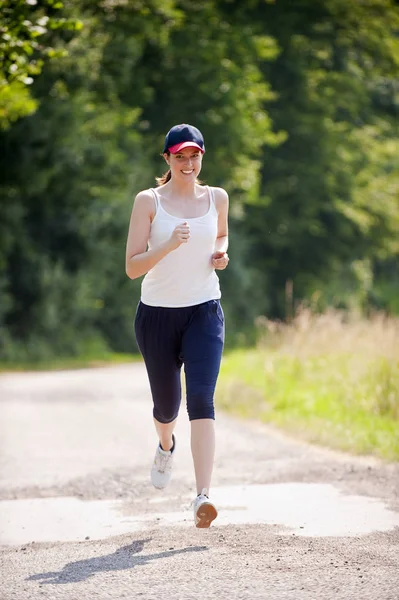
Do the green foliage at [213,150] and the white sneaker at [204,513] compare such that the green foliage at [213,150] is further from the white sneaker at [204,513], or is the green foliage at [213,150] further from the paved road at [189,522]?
the white sneaker at [204,513]

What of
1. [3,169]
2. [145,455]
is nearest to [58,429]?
[145,455]

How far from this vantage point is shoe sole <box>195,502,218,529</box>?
5.79 m

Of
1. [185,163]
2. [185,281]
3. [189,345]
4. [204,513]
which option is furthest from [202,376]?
[185,163]

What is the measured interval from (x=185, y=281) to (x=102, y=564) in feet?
5.08

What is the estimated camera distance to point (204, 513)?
5805 mm

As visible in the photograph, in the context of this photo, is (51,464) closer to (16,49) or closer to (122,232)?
(16,49)

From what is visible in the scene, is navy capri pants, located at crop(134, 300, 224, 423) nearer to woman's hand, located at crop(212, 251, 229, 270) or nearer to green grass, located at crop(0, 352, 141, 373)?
woman's hand, located at crop(212, 251, 229, 270)

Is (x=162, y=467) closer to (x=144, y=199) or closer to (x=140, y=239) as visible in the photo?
(x=140, y=239)

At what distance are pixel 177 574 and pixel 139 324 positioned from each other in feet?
5.32

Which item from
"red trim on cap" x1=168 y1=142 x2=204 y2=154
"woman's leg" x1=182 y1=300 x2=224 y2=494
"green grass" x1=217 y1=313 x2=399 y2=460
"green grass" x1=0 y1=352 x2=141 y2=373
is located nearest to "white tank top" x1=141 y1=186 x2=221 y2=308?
"woman's leg" x1=182 y1=300 x2=224 y2=494

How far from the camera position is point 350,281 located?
1567 inches

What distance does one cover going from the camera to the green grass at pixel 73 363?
82.2ft

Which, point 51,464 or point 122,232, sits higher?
point 51,464

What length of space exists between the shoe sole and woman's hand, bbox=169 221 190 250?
50.8 inches
